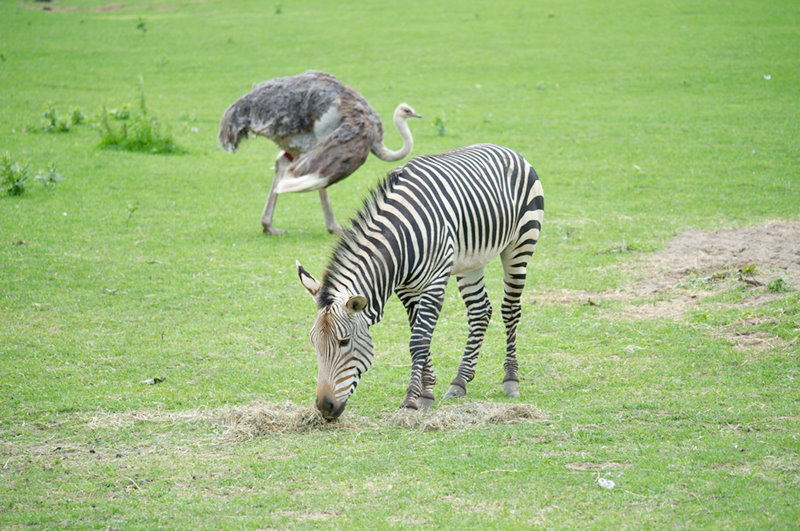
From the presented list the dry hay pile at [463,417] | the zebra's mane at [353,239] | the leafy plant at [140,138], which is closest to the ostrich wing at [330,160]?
the zebra's mane at [353,239]

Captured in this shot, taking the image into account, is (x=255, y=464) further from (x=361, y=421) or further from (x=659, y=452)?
(x=659, y=452)

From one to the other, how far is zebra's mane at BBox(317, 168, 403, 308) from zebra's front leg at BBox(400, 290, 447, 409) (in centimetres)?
74

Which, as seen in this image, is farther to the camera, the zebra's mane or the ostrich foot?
the ostrich foot

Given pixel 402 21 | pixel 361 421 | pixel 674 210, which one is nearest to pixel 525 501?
pixel 361 421

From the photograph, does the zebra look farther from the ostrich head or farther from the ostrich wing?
the ostrich head

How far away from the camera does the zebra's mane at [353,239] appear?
236 inches

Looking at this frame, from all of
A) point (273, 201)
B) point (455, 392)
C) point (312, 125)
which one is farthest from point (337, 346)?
point (273, 201)

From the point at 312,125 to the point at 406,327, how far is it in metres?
4.16

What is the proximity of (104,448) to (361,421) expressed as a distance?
1.91 m

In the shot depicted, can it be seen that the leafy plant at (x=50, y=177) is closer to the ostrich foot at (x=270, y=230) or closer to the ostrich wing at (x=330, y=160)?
the ostrich foot at (x=270, y=230)

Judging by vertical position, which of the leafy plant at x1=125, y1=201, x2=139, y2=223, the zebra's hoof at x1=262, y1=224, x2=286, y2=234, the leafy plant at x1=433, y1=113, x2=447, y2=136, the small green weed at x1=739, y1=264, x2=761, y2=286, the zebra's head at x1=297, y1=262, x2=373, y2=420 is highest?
the zebra's head at x1=297, y1=262, x2=373, y2=420

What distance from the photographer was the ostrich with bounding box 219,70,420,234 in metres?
11.6

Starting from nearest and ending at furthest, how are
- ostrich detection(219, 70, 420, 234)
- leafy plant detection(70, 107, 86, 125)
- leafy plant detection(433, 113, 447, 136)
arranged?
ostrich detection(219, 70, 420, 234)
leafy plant detection(433, 113, 447, 136)
leafy plant detection(70, 107, 86, 125)

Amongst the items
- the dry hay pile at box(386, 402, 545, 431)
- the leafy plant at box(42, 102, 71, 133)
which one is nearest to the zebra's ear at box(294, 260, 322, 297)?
the dry hay pile at box(386, 402, 545, 431)
